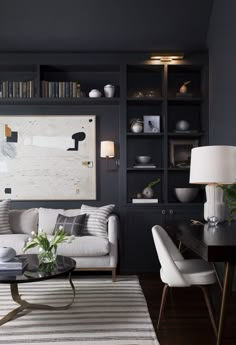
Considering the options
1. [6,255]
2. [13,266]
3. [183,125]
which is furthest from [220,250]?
[183,125]

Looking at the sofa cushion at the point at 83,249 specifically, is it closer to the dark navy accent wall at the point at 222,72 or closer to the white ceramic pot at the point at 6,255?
the white ceramic pot at the point at 6,255

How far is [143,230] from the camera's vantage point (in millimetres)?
4727

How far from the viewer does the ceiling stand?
4656mm

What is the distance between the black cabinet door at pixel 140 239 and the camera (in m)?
4.71

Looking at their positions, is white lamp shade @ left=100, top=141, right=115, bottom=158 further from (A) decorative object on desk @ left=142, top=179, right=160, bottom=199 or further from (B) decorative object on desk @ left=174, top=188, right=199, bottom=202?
(B) decorative object on desk @ left=174, top=188, right=199, bottom=202

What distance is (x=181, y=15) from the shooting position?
474 cm

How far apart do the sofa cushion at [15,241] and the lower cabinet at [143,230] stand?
4.26ft

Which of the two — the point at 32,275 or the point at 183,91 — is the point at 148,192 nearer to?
the point at 183,91

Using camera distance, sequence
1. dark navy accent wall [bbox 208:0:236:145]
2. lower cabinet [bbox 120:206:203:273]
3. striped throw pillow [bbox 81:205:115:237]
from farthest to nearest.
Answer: lower cabinet [bbox 120:206:203:273] → striped throw pillow [bbox 81:205:115:237] → dark navy accent wall [bbox 208:0:236:145]

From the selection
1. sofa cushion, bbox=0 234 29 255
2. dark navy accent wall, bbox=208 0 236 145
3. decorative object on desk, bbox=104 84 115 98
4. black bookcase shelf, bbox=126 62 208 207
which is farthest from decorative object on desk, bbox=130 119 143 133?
sofa cushion, bbox=0 234 29 255

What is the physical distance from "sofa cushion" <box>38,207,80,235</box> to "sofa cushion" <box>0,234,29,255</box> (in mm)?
415

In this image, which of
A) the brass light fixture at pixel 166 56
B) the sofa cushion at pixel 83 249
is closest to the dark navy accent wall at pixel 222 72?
the brass light fixture at pixel 166 56

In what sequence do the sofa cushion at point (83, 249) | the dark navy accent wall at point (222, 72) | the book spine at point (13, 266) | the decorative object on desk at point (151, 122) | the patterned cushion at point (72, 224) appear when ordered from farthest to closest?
the decorative object on desk at point (151, 122) → the patterned cushion at point (72, 224) → the sofa cushion at point (83, 249) → the dark navy accent wall at point (222, 72) → the book spine at point (13, 266)

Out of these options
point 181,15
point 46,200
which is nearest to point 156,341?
point 46,200
